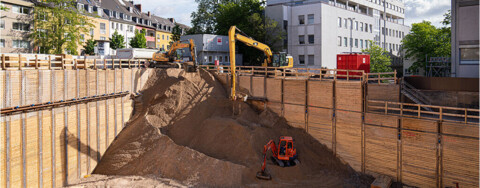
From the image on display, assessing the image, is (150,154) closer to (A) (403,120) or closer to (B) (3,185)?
(B) (3,185)

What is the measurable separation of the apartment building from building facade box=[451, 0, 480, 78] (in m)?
46.6

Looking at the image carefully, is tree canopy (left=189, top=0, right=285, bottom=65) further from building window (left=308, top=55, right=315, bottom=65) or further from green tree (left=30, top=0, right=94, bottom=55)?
green tree (left=30, top=0, right=94, bottom=55)

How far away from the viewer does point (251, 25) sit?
49062 mm

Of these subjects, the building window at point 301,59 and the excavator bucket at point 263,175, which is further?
the building window at point 301,59

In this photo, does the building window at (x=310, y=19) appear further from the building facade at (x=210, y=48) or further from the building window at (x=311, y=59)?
the building facade at (x=210, y=48)

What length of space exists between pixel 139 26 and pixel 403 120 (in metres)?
57.2

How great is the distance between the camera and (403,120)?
22047 mm

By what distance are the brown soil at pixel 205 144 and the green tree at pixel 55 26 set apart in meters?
20.3

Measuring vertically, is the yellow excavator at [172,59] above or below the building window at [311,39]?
below

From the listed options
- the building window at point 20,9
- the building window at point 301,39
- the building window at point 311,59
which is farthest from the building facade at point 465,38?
the building window at point 20,9

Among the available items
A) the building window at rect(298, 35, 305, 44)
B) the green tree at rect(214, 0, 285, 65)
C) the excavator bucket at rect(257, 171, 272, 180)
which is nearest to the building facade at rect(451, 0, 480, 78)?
the excavator bucket at rect(257, 171, 272, 180)

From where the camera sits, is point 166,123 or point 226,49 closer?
point 166,123

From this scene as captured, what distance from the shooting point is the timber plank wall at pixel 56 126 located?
20.3m

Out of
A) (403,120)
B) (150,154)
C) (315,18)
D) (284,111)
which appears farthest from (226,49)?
(403,120)
